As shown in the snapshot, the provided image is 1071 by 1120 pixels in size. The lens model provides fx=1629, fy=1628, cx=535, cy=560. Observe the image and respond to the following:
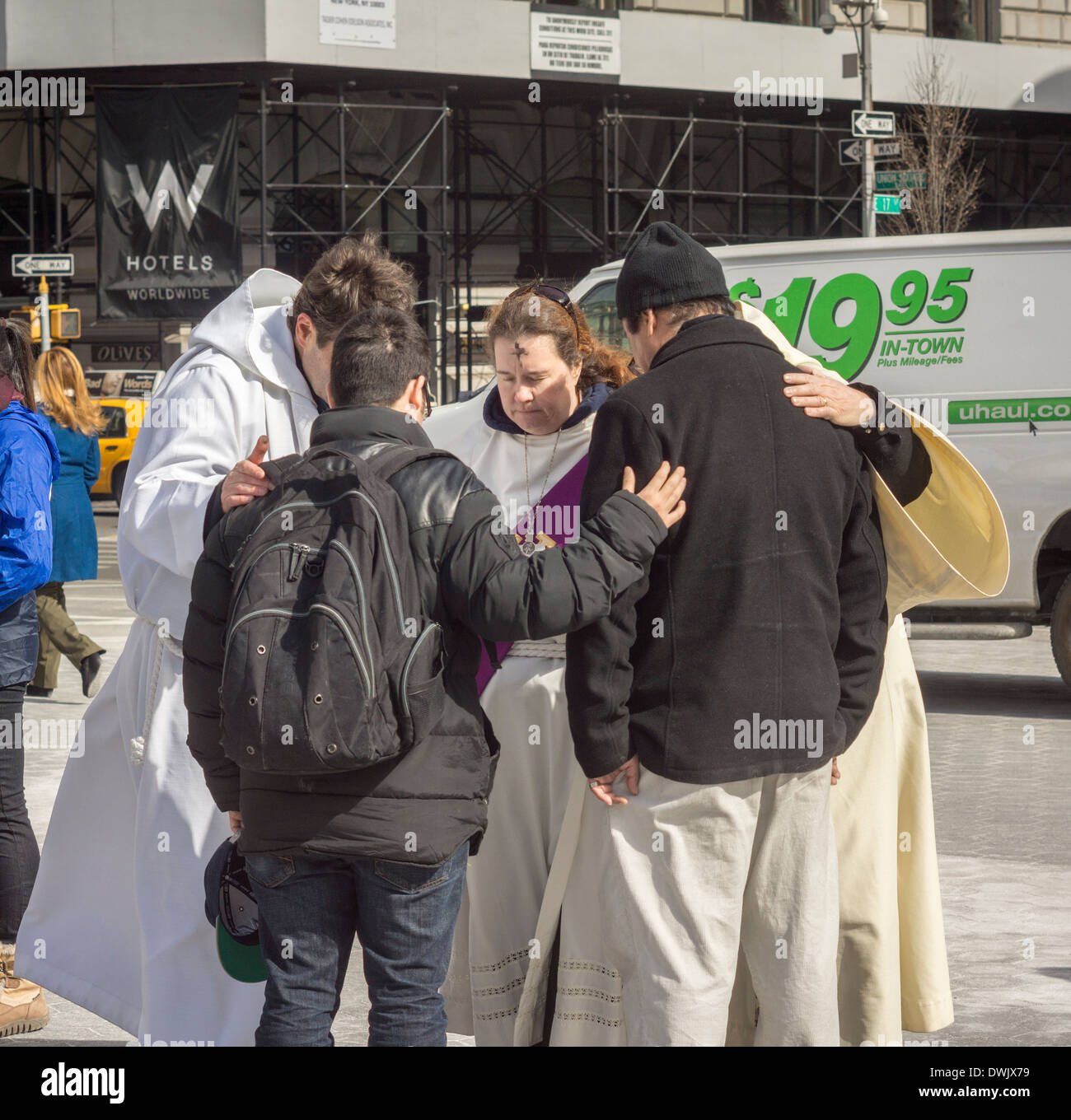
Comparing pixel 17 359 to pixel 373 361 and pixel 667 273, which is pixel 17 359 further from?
pixel 667 273

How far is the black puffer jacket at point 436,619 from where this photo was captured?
113 inches

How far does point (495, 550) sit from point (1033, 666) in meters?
9.49

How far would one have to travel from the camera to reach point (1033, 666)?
1169cm

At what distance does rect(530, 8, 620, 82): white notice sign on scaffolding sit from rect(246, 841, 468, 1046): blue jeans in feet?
91.3

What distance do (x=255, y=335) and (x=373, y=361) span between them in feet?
3.68

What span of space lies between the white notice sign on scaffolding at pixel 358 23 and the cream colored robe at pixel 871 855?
84.4ft

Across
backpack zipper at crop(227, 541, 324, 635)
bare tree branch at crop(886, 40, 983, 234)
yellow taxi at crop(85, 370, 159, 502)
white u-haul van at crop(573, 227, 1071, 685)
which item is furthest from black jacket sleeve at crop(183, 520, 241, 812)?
bare tree branch at crop(886, 40, 983, 234)

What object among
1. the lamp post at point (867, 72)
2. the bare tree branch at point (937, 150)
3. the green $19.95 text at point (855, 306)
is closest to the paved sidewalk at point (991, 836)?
the green $19.95 text at point (855, 306)

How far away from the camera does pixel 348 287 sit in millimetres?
3768

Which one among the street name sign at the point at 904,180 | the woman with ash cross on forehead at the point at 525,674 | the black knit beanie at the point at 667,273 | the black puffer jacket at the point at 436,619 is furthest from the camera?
the street name sign at the point at 904,180

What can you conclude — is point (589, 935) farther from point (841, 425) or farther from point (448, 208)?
point (448, 208)

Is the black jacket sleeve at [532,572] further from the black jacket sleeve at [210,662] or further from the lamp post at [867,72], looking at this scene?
the lamp post at [867,72]

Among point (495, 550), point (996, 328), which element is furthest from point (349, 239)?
point (996, 328)

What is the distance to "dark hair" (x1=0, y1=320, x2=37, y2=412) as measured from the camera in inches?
188
